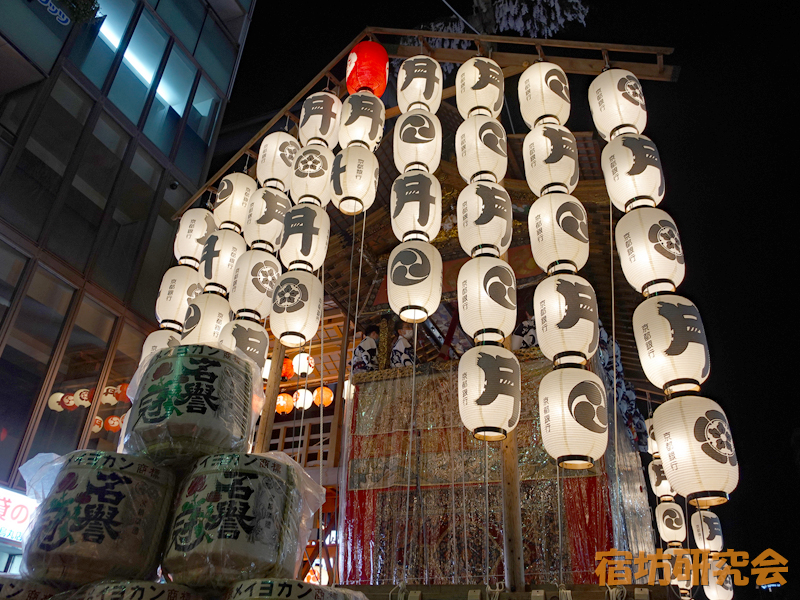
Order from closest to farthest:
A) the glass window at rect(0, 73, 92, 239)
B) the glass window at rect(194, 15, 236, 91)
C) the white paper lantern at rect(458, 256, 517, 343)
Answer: the white paper lantern at rect(458, 256, 517, 343), the glass window at rect(0, 73, 92, 239), the glass window at rect(194, 15, 236, 91)

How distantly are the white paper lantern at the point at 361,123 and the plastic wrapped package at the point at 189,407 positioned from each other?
13.4 feet

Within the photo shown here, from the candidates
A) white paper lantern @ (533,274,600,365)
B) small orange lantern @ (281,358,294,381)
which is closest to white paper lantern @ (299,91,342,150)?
white paper lantern @ (533,274,600,365)

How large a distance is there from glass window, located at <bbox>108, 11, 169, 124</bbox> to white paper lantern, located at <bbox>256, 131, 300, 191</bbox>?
288 inches

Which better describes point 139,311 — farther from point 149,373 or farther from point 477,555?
point 149,373

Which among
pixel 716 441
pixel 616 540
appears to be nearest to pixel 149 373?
pixel 716 441

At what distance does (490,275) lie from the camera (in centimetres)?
509

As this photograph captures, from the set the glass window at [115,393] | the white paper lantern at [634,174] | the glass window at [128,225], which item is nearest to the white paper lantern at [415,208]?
the white paper lantern at [634,174]

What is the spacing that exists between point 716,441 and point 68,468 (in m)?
4.25

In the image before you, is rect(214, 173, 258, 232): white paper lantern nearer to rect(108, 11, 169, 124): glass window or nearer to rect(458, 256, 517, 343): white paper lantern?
rect(458, 256, 517, 343): white paper lantern

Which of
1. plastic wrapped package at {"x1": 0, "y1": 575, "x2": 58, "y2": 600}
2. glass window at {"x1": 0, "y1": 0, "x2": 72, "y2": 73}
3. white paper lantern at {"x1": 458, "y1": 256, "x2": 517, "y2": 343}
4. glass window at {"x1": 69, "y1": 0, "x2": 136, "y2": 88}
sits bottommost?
plastic wrapped package at {"x1": 0, "y1": 575, "x2": 58, "y2": 600}

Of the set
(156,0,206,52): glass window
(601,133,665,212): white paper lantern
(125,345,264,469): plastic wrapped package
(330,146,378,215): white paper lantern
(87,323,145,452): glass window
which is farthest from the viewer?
(156,0,206,52): glass window

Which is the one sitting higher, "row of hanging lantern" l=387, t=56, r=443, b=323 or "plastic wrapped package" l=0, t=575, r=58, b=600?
"row of hanging lantern" l=387, t=56, r=443, b=323

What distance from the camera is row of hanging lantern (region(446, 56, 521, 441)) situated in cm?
472

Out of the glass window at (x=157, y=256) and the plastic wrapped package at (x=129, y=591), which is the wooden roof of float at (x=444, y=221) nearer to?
the glass window at (x=157, y=256)
